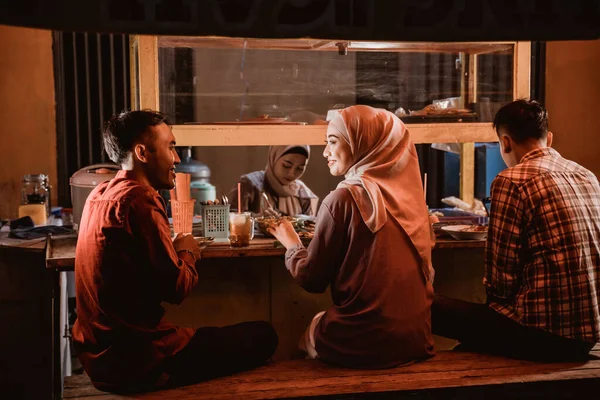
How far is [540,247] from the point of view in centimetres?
342

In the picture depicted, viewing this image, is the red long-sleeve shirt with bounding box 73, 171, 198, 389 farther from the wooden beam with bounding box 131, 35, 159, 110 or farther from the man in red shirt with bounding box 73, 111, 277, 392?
the wooden beam with bounding box 131, 35, 159, 110

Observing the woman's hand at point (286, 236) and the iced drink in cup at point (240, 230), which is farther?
the iced drink in cup at point (240, 230)

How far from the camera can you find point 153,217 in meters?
3.02

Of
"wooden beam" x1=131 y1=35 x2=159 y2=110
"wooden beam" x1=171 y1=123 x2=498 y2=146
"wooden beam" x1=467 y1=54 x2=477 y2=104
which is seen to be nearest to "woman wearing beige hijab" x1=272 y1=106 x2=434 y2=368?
"wooden beam" x1=171 y1=123 x2=498 y2=146

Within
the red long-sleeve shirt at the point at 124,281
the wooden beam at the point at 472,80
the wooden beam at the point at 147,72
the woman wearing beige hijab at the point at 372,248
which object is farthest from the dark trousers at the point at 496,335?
the wooden beam at the point at 147,72

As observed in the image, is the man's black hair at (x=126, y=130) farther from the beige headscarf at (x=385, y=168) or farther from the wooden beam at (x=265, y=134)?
the wooden beam at (x=265, y=134)

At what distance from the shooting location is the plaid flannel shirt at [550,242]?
11.1 feet

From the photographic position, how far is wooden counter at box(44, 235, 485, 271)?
12.2ft

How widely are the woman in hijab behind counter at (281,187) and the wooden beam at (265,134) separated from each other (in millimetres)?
1065

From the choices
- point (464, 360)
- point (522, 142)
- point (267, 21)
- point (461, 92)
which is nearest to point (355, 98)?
point (461, 92)

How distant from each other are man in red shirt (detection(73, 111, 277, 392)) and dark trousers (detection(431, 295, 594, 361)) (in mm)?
1172

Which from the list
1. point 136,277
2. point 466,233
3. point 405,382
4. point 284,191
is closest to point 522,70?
point 466,233

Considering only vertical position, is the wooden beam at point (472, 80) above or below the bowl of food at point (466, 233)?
above

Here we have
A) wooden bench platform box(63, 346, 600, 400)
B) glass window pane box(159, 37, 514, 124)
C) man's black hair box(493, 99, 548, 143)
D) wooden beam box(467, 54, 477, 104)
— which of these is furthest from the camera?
wooden beam box(467, 54, 477, 104)
